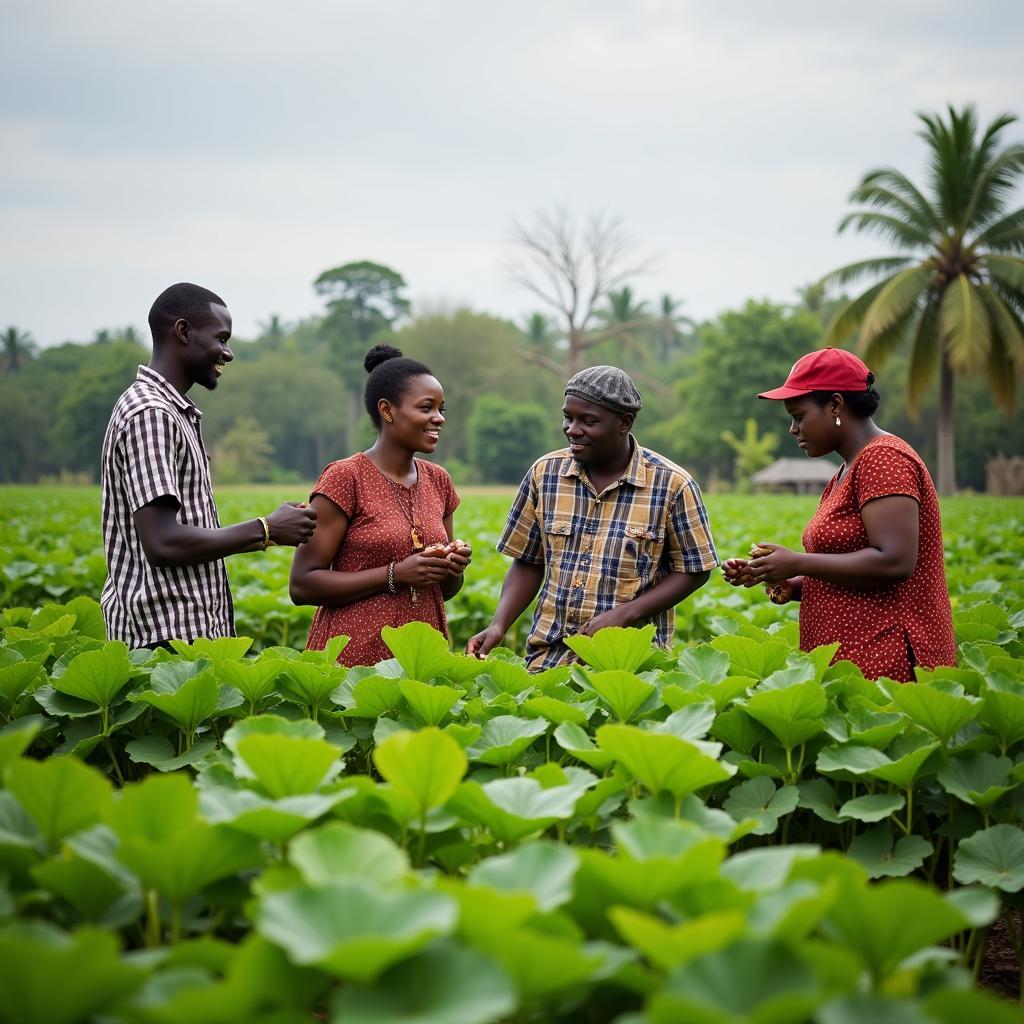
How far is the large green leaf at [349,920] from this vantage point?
3.84 ft

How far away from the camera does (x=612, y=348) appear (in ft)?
264

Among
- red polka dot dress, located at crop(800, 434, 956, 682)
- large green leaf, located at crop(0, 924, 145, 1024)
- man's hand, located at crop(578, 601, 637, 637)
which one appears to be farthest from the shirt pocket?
large green leaf, located at crop(0, 924, 145, 1024)

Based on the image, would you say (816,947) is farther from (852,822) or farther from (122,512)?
(122,512)

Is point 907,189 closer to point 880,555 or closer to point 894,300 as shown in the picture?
point 894,300

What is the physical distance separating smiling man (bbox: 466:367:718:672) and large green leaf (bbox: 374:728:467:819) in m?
1.73

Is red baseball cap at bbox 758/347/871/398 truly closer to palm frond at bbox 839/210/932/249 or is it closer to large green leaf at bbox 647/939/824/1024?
large green leaf at bbox 647/939/824/1024

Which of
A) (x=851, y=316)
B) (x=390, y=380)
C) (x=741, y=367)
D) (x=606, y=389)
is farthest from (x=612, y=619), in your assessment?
(x=741, y=367)

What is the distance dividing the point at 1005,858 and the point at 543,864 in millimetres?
944

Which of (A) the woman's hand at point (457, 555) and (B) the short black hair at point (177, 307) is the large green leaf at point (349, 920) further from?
(B) the short black hair at point (177, 307)

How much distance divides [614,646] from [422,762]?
41.6 inches

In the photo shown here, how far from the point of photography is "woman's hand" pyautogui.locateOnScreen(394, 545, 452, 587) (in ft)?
11.2

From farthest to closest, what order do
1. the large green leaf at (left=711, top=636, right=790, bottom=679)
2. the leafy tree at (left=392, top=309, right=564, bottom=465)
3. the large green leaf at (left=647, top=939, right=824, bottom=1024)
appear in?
1. the leafy tree at (left=392, top=309, right=564, bottom=465)
2. the large green leaf at (left=711, top=636, right=790, bottom=679)
3. the large green leaf at (left=647, top=939, right=824, bottom=1024)

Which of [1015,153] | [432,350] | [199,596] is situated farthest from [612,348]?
[199,596]

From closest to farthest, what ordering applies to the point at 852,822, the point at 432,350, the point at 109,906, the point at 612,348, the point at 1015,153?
the point at 109,906
the point at 852,822
the point at 1015,153
the point at 432,350
the point at 612,348
